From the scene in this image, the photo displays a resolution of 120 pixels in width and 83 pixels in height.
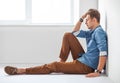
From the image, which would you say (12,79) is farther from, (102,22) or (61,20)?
(61,20)

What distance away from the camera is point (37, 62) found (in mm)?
5000

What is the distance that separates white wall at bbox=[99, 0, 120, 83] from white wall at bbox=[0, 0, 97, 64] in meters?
1.57

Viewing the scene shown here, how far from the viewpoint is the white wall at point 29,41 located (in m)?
4.97

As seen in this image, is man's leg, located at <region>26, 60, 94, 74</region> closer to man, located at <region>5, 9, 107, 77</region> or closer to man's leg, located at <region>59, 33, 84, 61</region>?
man, located at <region>5, 9, 107, 77</region>

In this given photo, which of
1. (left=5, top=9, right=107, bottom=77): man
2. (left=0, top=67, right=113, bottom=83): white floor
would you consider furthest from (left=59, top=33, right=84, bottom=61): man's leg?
(left=0, top=67, right=113, bottom=83): white floor

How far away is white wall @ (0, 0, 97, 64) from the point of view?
4.97m

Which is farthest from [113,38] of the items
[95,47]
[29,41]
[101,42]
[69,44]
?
[29,41]

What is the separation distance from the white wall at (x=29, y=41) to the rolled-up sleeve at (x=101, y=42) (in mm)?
1547

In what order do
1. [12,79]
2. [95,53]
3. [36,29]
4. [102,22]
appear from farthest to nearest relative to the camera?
[36,29] → [102,22] → [95,53] → [12,79]

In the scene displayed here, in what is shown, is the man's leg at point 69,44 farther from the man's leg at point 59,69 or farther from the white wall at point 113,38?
the white wall at point 113,38

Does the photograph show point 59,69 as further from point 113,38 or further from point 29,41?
point 29,41

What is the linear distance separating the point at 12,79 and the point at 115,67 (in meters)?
1.03

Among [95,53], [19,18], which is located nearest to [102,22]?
[95,53]

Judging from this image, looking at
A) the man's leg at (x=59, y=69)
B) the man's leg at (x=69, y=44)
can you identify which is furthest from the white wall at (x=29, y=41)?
the man's leg at (x=59, y=69)
